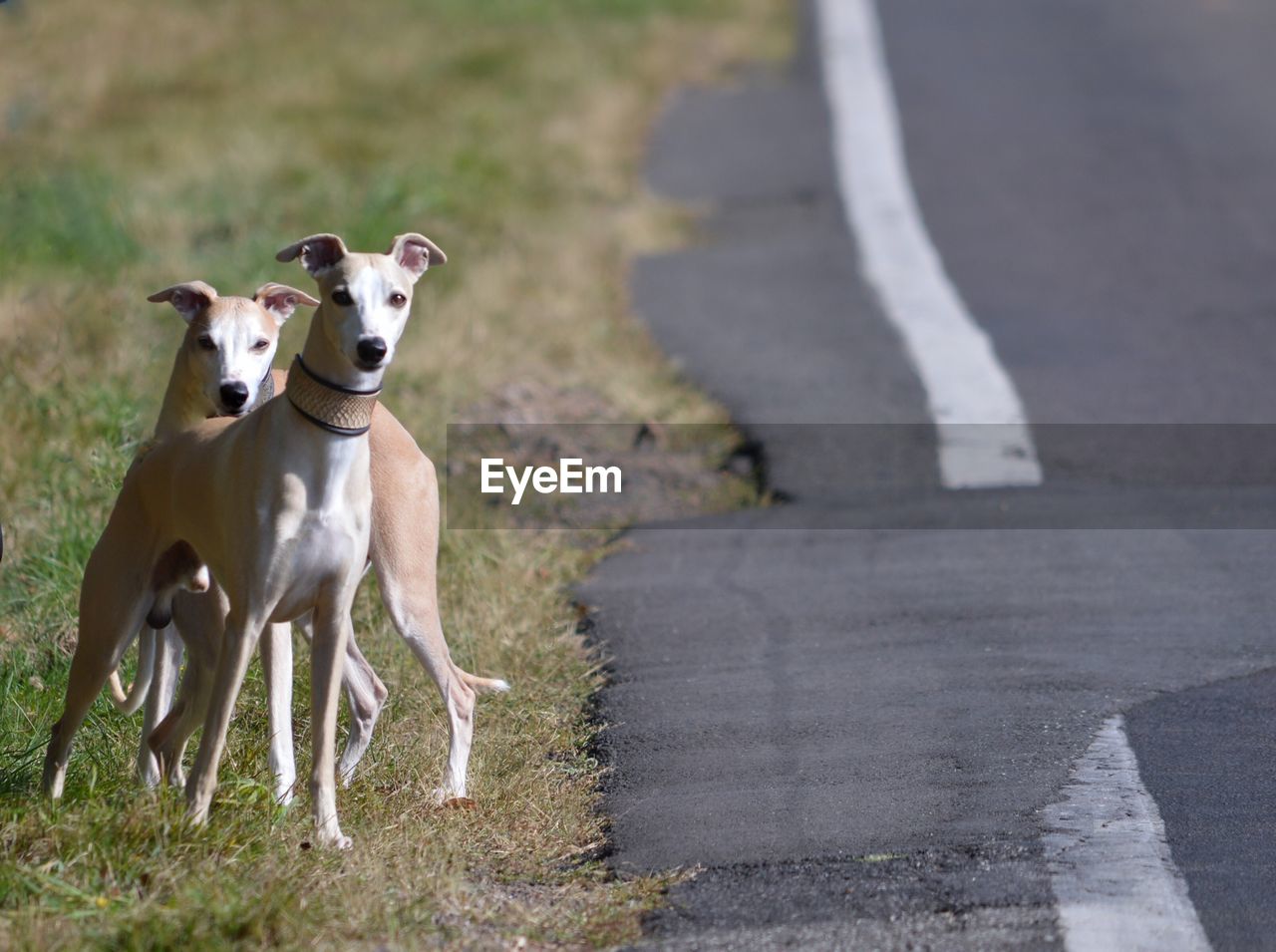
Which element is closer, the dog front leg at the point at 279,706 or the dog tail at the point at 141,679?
the dog front leg at the point at 279,706

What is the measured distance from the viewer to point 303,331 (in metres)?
10.1

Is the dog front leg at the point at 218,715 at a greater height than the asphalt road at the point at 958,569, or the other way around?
the asphalt road at the point at 958,569

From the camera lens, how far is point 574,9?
69.3 feet

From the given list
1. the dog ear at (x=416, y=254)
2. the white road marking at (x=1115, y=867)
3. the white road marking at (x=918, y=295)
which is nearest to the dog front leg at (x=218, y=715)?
the dog ear at (x=416, y=254)

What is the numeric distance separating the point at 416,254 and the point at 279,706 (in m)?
1.27

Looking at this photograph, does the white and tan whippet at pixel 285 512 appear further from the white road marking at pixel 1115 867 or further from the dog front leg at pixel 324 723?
the white road marking at pixel 1115 867

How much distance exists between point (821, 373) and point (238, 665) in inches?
230

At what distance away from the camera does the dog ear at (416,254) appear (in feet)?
16.3

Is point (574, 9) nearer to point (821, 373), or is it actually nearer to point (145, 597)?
point (821, 373)

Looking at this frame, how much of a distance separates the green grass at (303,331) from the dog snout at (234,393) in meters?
1.01

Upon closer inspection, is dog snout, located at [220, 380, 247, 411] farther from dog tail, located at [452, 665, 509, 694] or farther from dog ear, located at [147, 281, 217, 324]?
dog tail, located at [452, 665, 509, 694]

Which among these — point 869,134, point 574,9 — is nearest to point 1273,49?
point 869,134

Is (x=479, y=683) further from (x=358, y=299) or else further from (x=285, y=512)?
(x=358, y=299)

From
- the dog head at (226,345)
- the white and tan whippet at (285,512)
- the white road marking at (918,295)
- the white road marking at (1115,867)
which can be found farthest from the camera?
the white road marking at (918,295)
